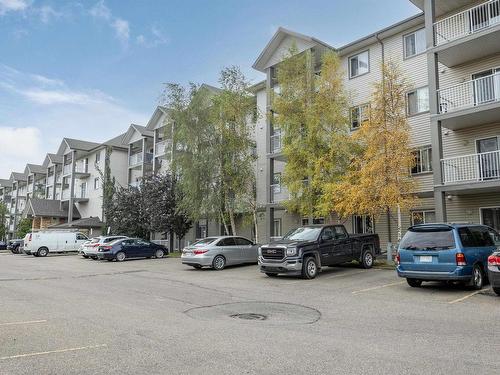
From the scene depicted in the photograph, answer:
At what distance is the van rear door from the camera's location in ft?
37.8

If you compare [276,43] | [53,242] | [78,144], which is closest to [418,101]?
[276,43]

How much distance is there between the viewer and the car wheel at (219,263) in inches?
784

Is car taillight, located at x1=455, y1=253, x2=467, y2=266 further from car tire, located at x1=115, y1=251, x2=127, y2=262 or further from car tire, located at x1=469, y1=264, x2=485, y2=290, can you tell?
car tire, located at x1=115, y1=251, x2=127, y2=262

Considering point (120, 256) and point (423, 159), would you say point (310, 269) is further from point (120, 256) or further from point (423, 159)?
point (120, 256)

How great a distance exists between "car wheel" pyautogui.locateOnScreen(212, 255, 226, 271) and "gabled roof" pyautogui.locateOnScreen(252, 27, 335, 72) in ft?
46.8

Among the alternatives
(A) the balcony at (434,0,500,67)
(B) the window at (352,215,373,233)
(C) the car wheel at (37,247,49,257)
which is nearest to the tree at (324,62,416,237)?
(A) the balcony at (434,0,500,67)

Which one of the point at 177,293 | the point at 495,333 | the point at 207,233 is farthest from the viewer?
the point at 207,233

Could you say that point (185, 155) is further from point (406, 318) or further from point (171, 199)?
point (406, 318)

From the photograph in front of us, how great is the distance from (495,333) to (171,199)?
92.2 feet

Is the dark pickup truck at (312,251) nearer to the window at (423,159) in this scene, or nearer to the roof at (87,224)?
the window at (423,159)

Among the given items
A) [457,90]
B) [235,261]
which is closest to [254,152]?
[235,261]

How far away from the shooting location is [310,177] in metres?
21.7

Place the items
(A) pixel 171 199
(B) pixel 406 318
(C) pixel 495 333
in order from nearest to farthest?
1. (C) pixel 495 333
2. (B) pixel 406 318
3. (A) pixel 171 199

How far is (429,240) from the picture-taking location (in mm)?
11961
